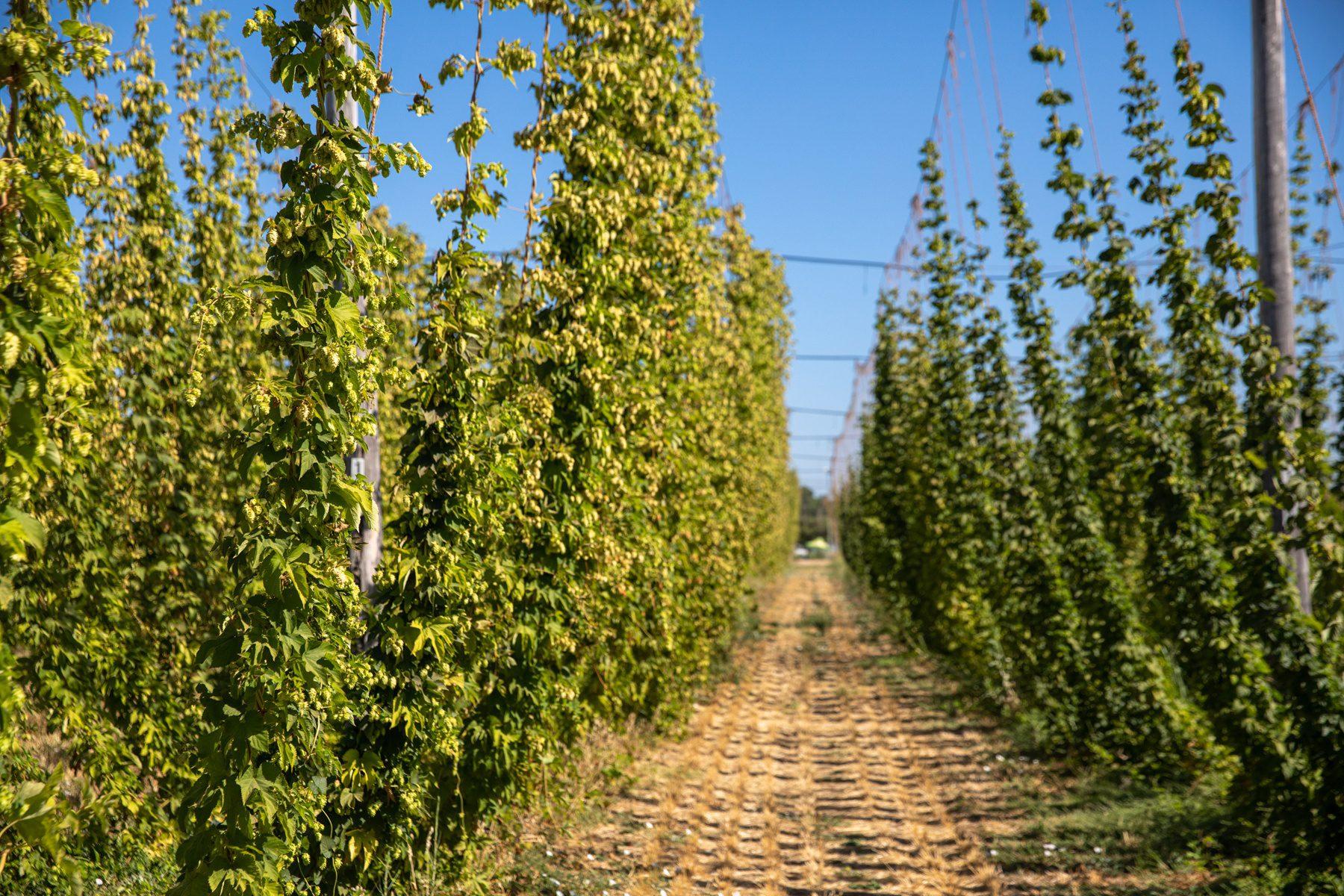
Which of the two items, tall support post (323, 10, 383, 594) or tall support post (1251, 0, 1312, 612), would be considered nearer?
tall support post (323, 10, 383, 594)

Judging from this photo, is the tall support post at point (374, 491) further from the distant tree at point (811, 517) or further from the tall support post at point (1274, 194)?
the distant tree at point (811, 517)

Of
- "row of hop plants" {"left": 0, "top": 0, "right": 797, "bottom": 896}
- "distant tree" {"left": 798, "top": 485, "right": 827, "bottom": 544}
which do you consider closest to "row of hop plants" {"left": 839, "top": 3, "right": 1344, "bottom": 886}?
"row of hop plants" {"left": 0, "top": 0, "right": 797, "bottom": 896}

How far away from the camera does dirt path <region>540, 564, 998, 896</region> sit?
220 inches

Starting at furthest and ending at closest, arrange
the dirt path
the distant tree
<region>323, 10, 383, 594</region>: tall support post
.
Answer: the distant tree < the dirt path < <region>323, 10, 383, 594</region>: tall support post

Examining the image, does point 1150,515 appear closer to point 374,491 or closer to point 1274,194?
point 1274,194

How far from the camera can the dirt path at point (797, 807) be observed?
5586 mm

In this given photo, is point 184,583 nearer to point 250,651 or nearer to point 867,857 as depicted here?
point 250,651

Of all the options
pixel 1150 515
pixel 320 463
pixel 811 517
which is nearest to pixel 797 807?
pixel 1150 515

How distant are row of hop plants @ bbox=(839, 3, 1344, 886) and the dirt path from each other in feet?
4.12

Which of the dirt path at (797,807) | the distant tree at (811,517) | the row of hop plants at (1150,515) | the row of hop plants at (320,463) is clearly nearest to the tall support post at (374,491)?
the row of hop plants at (320,463)

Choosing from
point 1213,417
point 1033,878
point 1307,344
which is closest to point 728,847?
point 1033,878

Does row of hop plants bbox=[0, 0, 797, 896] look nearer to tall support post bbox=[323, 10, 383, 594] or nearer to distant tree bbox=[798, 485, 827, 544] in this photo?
tall support post bbox=[323, 10, 383, 594]

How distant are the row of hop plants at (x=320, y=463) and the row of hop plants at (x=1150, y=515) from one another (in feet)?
10.2

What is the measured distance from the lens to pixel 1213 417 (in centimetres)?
539
